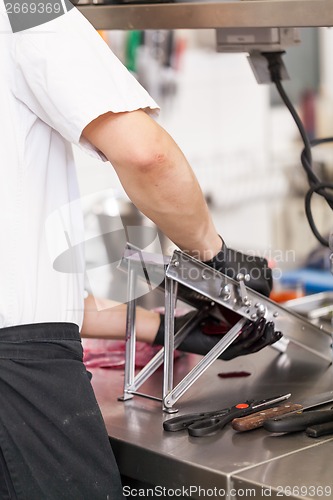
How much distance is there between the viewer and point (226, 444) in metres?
1.30

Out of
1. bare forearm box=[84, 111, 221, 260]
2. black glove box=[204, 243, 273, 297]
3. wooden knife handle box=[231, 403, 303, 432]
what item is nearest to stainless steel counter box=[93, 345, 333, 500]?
wooden knife handle box=[231, 403, 303, 432]

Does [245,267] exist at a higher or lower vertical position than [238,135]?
higher

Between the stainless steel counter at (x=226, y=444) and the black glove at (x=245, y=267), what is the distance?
182mm

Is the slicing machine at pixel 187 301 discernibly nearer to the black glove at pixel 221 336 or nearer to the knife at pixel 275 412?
the black glove at pixel 221 336

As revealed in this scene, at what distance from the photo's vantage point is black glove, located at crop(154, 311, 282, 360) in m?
1.50

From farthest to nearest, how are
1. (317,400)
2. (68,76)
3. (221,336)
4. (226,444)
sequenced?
1. (221,336)
2. (317,400)
3. (226,444)
4. (68,76)

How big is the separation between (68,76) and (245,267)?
485 millimetres

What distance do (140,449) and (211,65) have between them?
3.35 metres

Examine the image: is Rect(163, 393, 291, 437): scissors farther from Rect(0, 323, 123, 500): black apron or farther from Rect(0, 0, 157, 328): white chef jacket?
Rect(0, 0, 157, 328): white chef jacket

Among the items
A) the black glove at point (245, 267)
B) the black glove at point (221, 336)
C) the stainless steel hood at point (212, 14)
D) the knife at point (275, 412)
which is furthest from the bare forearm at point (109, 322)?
the stainless steel hood at point (212, 14)

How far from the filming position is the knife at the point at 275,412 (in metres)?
1.34

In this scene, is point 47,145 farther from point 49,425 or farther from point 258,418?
point 258,418

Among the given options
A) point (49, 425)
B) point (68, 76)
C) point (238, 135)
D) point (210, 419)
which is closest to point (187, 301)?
point (210, 419)

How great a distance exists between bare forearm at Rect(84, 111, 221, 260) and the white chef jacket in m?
0.03
